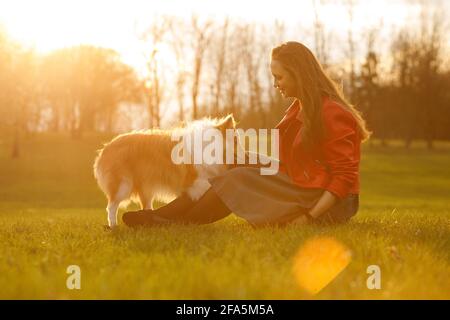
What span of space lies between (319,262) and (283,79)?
91.8 inches

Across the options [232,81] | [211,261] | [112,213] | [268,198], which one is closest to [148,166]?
[112,213]

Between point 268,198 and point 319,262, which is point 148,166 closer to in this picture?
point 268,198

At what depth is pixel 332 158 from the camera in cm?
586

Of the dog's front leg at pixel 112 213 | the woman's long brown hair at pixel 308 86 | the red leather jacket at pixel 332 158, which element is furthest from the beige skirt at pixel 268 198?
the dog's front leg at pixel 112 213

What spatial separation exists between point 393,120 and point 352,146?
5518 centimetres

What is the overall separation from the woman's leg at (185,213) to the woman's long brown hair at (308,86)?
3.89ft

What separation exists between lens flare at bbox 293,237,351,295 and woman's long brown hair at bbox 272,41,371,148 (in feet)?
3.92

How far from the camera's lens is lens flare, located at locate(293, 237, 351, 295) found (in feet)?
12.4

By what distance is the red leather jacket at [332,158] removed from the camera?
5.83 metres

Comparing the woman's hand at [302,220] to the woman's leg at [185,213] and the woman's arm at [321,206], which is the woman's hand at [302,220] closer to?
the woman's arm at [321,206]

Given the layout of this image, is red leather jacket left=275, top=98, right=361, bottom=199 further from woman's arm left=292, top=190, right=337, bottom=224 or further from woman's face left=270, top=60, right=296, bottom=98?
woman's face left=270, top=60, right=296, bottom=98
